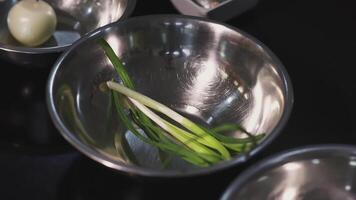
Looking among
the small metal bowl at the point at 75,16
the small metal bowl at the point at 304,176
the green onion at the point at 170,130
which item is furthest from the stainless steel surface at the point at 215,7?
the small metal bowl at the point at 304,176

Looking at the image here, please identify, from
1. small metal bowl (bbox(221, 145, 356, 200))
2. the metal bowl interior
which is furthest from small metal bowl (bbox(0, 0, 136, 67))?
small metal bowl (bbox(221, 145, 356, 200))

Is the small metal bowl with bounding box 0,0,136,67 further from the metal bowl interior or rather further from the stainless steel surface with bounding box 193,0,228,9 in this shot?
the stainless steel surface with bounding box 193,0,228,9

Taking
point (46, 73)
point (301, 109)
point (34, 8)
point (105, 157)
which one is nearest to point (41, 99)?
point (46, 73)

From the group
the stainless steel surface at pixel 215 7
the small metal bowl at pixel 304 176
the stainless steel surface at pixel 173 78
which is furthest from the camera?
the stainless steel surface at pixel 215 7

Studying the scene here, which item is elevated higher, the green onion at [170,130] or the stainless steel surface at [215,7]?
the stainless steel surface at [215,7]

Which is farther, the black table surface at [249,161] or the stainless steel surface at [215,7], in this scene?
the stainless steel surface at [215,7]

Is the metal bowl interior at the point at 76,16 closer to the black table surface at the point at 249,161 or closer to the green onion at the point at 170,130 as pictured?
the black table surface at the point at 249,161

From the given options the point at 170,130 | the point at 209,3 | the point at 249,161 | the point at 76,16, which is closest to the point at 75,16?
the point at 76,16
